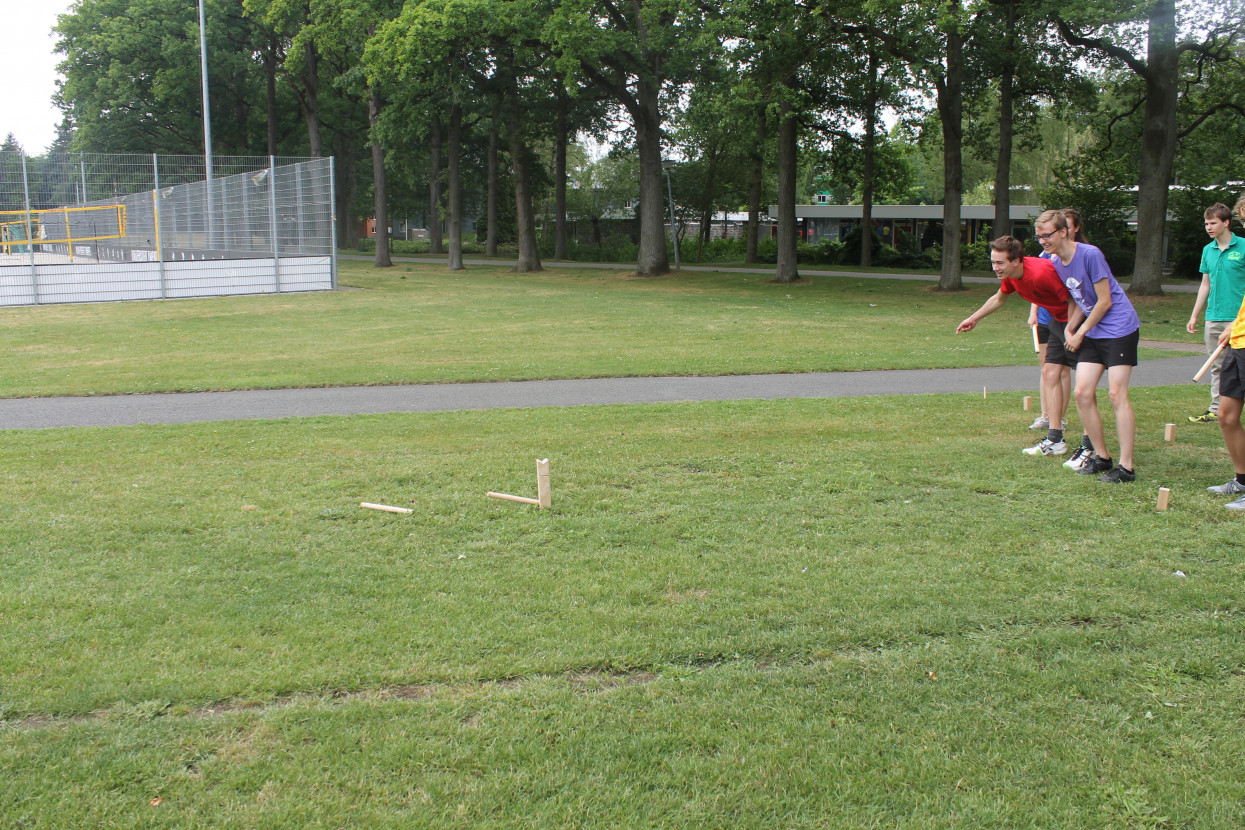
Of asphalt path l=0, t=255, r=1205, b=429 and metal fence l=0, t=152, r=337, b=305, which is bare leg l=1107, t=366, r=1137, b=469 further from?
metal fence l=0, t=152, r=337, b=305

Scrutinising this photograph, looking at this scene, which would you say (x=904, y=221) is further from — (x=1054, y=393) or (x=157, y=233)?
(x=1054, y=393)

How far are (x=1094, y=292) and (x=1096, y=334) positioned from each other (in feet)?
0.96

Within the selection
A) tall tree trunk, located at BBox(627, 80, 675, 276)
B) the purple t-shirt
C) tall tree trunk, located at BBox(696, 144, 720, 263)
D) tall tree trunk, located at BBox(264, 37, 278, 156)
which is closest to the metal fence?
tall tree trunk, located at BBox(627, 80, 675, 276)

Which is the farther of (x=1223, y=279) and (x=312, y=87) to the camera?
(x=312, y=87)

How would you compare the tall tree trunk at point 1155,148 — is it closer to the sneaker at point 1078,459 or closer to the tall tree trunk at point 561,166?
the sneaker at point 1078,459

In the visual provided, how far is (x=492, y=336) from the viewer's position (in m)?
16.0

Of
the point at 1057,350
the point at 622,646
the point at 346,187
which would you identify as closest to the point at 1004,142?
the point at 1057,350

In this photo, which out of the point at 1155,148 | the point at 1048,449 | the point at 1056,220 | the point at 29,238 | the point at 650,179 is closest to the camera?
the point at 1056,220

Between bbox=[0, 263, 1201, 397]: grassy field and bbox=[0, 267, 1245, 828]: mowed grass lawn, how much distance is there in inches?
198

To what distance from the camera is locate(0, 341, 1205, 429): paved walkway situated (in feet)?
31.3

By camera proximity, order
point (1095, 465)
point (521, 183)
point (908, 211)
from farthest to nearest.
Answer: point (908, 211) → point (521, 183) → point (1095, 465)

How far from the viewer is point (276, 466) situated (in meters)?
7.23

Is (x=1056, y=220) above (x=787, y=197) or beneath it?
beneath

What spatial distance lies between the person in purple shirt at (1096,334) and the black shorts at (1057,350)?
586 mm
